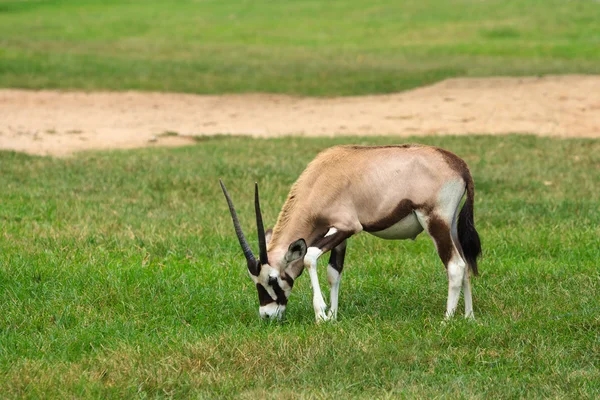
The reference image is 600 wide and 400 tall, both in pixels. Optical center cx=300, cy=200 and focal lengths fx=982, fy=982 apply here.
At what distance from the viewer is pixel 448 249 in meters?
6.13

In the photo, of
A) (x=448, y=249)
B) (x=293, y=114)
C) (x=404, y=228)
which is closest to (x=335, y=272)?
(x=404, y=228)

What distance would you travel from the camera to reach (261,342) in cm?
560

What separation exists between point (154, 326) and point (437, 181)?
199cm

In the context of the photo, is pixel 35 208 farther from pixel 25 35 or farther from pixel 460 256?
pixel 25 35

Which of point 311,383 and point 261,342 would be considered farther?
point 261,342

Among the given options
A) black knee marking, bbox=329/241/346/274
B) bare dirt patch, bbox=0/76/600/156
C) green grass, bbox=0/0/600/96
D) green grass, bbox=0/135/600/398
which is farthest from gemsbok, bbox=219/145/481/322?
green grass, bbox=0/0/600/96

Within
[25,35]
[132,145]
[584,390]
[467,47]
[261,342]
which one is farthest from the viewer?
[25,35]

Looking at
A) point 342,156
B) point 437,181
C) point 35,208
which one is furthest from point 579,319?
point 35,208

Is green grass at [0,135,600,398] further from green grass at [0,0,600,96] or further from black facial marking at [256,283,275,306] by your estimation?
green grass at [0,0,600,96]

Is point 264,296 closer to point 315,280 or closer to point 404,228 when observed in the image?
point 315,280

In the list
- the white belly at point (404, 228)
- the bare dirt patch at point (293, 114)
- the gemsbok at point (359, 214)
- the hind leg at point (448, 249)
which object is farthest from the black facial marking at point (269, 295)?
the bare dirt patch at point (293, 114)

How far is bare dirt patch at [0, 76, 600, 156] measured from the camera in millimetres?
14836

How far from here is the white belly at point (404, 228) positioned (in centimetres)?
621

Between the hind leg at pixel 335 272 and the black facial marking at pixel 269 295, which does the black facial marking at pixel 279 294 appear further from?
the hind leg at pixel 335 272
